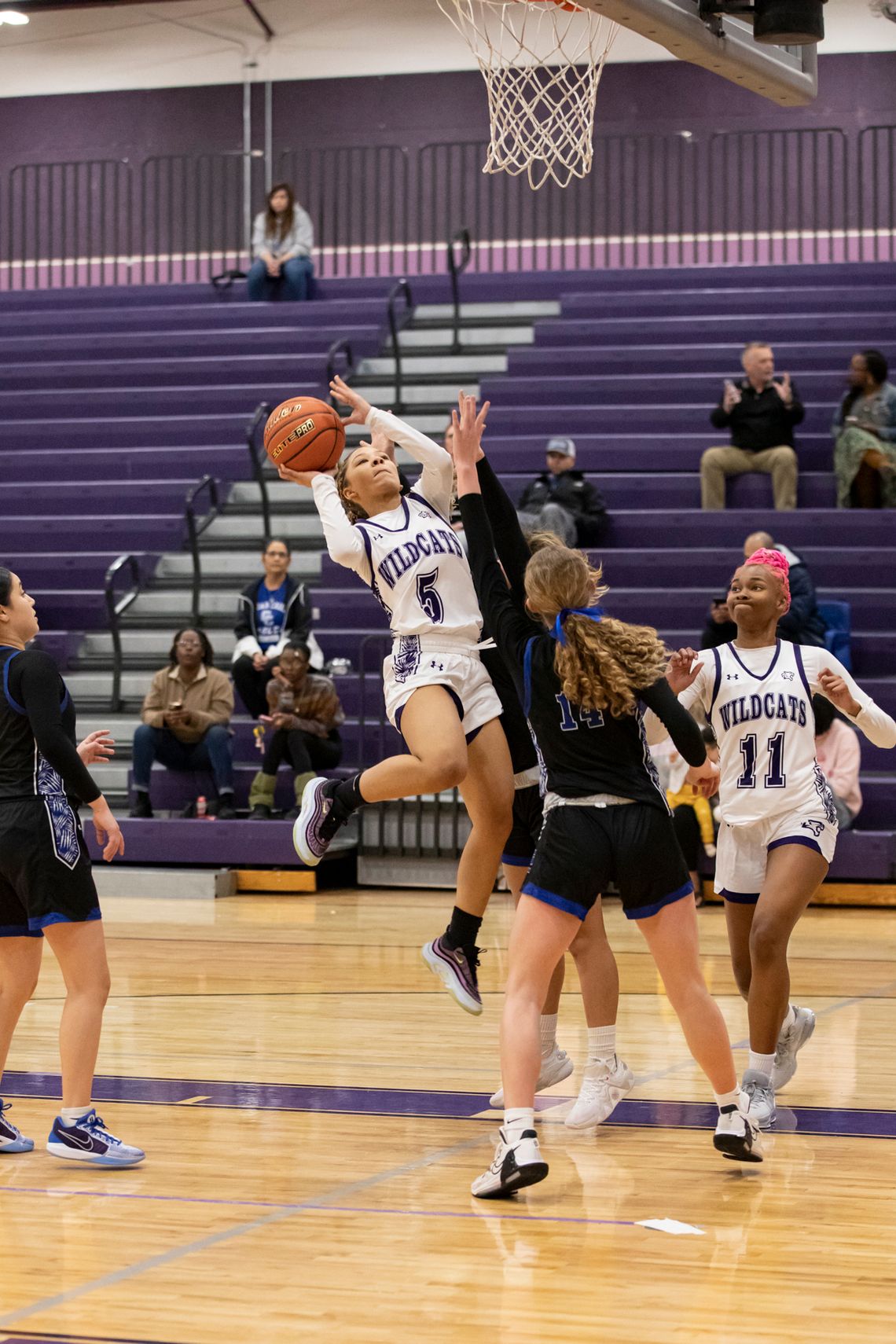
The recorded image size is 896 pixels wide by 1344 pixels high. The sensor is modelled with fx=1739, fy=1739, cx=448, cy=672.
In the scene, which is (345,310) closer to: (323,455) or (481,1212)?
(323,455)

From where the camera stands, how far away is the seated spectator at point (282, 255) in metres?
16.8


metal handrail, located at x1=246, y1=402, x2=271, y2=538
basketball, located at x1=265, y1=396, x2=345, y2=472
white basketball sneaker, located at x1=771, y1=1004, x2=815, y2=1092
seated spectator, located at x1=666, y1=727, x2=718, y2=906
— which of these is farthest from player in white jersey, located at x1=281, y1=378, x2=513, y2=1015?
metal handrail, located at x1=246, y1=402, x2=271, y2=538

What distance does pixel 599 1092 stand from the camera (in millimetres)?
5266

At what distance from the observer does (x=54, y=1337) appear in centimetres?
338

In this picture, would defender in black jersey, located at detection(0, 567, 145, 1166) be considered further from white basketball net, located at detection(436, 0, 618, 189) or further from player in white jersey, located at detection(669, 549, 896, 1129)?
white basketball net, located at detection(436, 0, 618, 189)

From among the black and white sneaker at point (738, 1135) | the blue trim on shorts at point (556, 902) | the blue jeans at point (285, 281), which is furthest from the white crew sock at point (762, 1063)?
the blue jeans at point (285, 281)

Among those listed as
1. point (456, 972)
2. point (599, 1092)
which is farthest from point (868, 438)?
point (599, 1092)

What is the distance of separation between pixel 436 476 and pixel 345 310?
1139 centimetres

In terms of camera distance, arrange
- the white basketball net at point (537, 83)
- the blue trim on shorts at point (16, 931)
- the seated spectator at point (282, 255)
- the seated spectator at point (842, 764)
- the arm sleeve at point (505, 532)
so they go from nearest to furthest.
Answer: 1. the blue trim on shorts at point (16, 931)
2. the arm sleeve at point (505, 532)
3. the white basketball net at point (537, 83)
4. the seated spectator at point (842, 764)
5. the seated spectator at point (282, 255)

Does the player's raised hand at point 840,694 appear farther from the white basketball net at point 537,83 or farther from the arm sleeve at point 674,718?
the white basketball net at point 537,83

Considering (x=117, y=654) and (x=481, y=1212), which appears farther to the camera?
(x=117, y=654)

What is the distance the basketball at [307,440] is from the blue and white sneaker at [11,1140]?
2240mm

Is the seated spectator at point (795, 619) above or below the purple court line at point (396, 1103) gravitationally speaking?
above

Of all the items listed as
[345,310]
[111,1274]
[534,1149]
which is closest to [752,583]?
[534,1149]
